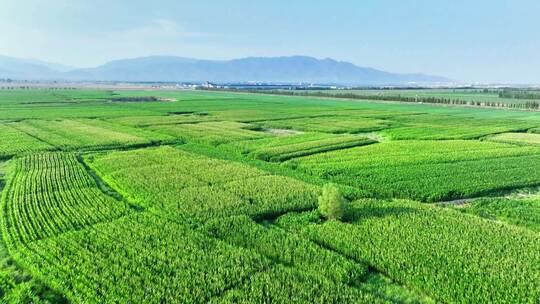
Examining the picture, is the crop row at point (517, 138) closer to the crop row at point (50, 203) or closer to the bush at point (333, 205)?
the bush at point (333, 205)

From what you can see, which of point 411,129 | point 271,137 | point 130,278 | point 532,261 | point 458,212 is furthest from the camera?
point 411,129

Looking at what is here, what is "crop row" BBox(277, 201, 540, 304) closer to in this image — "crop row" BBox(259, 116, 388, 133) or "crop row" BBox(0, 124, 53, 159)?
"crop row" BBox(0, 124, 53, 159)

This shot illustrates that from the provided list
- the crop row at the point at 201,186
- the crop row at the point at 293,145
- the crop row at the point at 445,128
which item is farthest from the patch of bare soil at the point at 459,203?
the crop row at the point at 445,128

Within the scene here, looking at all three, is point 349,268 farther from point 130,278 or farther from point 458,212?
point 458,212

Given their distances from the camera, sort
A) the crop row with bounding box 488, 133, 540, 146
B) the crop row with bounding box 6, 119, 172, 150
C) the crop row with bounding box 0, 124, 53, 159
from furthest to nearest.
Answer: the crop row with bounding box 488, 133, 540, 146
the crop row with bounding box 6, 119, 172, 150
the crop row with bounding box 0, 124, 53, 159

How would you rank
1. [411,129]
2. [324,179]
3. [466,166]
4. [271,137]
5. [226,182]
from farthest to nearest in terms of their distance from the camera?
[411,129]
[271,137]
[466,166]
[324,179]
[226,182]

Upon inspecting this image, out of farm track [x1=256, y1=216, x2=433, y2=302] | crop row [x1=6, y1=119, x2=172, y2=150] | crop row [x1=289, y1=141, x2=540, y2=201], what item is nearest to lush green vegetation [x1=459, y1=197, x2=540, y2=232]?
crop row [x1=289, y1=141, x2=540, y2=201]

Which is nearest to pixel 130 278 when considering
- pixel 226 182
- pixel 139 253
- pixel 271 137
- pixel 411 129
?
pixel 139 253
